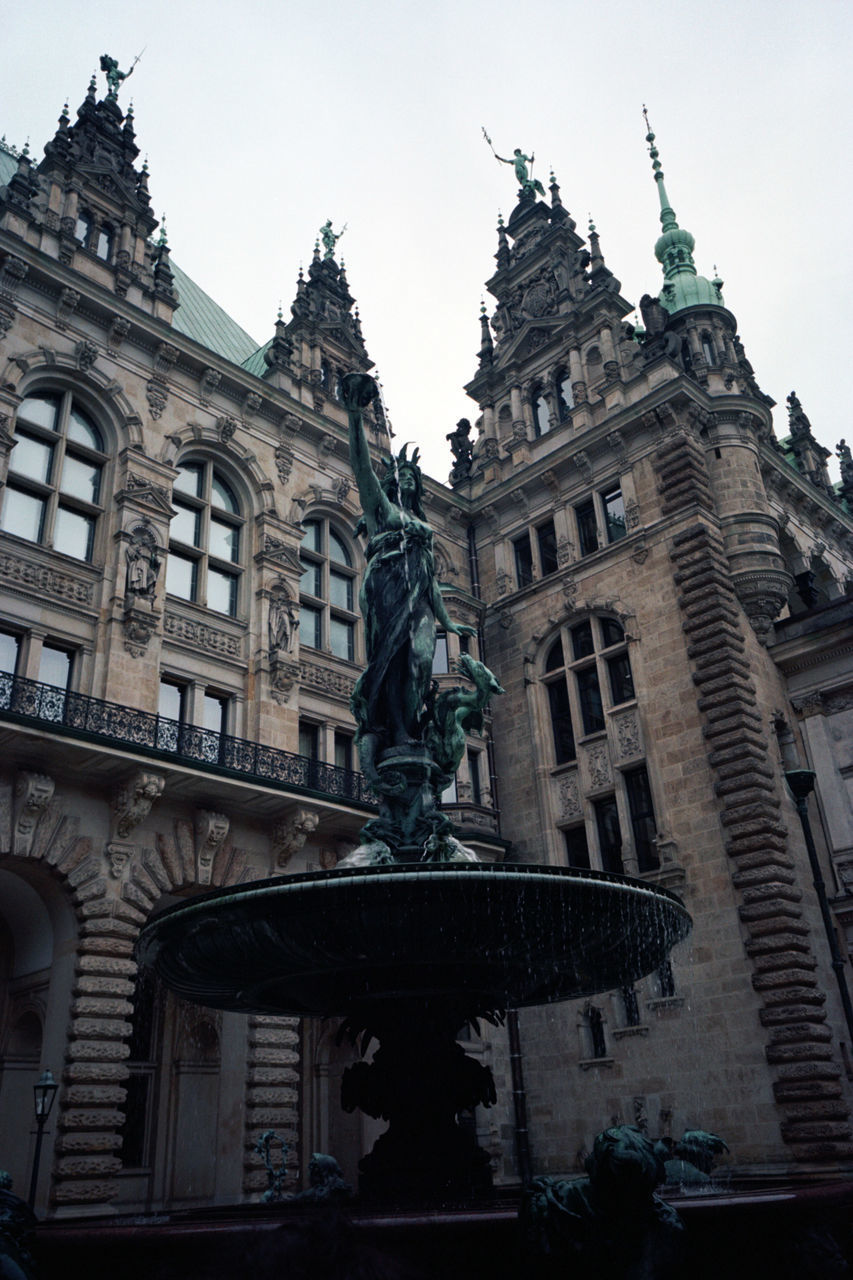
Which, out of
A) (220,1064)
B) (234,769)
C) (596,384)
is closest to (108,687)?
(234,769)

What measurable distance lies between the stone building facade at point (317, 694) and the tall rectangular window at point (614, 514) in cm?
14

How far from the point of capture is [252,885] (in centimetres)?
731

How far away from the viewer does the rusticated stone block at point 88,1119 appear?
51.5ft

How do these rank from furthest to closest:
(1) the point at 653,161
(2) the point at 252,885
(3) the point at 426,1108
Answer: (1) the point at 653,161 < (3) the point at 426,1108 < (2) the point at 252,885

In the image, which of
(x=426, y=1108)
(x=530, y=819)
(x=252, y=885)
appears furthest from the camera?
(x=530, y=819)

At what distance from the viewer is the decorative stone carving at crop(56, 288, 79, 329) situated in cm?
2222

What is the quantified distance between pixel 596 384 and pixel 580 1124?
20.3 m

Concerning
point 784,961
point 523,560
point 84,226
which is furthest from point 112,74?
point 784,961

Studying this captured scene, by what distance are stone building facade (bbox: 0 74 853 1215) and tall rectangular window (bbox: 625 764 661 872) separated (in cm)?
9

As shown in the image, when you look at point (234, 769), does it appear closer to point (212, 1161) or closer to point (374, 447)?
point (212, 1161)

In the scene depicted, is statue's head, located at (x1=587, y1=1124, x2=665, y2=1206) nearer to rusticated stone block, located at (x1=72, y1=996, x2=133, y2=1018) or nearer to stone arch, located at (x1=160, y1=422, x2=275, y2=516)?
rusticated stone block, located at (x1=72, y1=996, x2=133, y2=1018)

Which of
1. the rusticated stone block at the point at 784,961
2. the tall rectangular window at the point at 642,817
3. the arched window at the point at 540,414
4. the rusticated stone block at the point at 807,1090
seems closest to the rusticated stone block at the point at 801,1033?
the rusticated stone block at the point at 807,1090

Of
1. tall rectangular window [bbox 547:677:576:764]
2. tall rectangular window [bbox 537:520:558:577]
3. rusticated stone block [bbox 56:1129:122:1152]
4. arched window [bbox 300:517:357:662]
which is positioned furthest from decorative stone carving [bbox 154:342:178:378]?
rusticated stone block [bbox 56:1129:122:1152]

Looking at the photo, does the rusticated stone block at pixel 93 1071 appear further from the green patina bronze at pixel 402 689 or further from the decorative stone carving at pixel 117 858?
the green patina bronze at pixel 402 689
